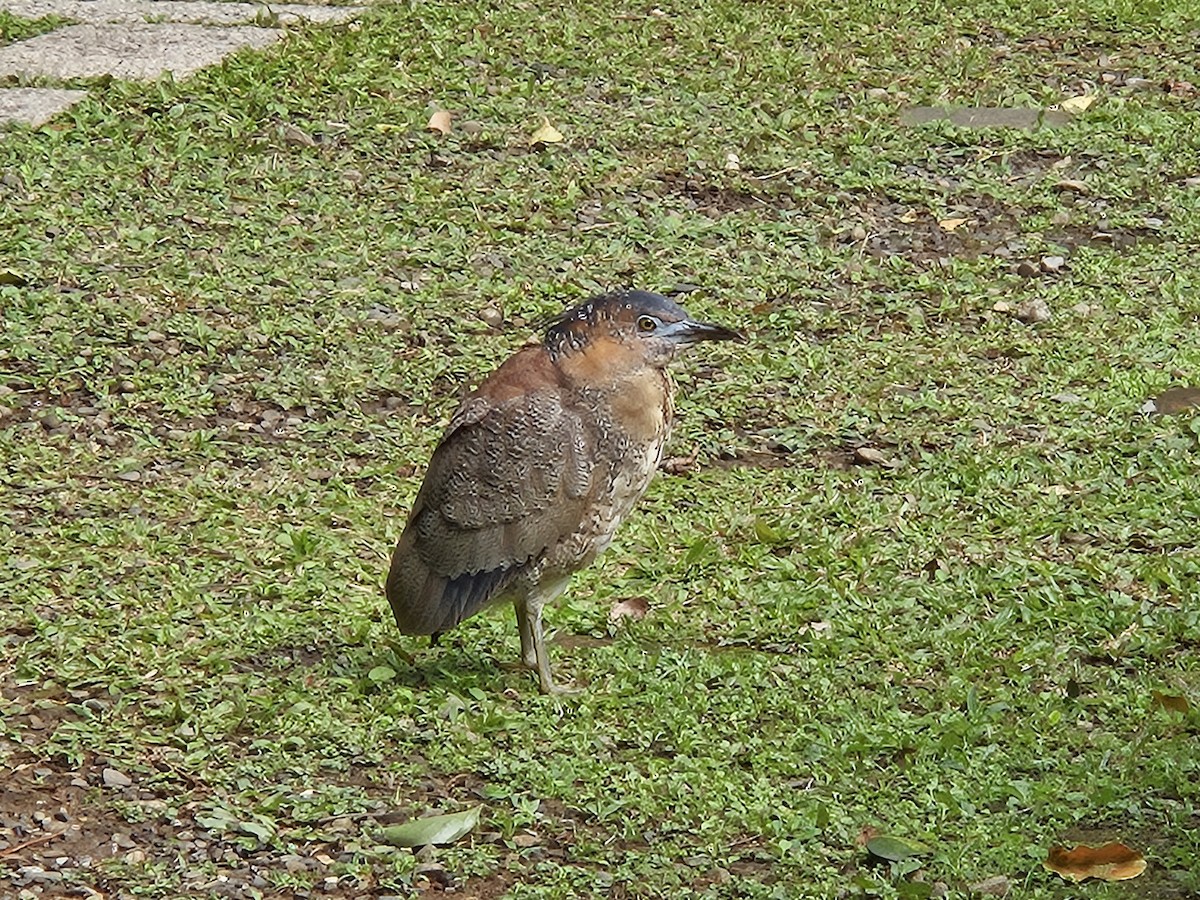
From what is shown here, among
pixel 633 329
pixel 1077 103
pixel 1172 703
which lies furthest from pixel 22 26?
pixel 1172 703

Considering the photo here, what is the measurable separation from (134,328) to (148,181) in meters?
1.40

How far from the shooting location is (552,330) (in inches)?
199

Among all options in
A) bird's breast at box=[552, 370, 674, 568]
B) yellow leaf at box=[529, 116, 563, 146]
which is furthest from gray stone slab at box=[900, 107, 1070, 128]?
bird's breast at box=[552, 370, 674, 568]

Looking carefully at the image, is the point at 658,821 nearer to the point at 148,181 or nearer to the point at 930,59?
the point at 148,181

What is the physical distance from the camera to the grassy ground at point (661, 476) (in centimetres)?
448

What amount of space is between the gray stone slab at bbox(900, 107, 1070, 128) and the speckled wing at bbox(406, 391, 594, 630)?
490 centimetres

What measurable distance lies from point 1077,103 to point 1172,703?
17.2 ft

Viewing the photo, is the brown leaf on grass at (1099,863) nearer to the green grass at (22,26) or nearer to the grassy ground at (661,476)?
the grassy ground at (661,476)

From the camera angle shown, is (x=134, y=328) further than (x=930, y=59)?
No

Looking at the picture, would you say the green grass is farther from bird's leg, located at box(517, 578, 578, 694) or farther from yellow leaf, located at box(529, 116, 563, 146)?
bird's leg, located at box(517, 578, 578, 694)

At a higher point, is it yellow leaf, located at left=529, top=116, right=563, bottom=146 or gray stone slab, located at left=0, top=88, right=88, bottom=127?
Result: gray stone slab, located at left=0, top=88, right=88, bottom=127

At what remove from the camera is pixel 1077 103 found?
9531 millimetres

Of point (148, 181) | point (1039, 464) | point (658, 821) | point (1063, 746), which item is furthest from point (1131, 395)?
point (148, 181)

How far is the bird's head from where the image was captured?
4961 millimetres
